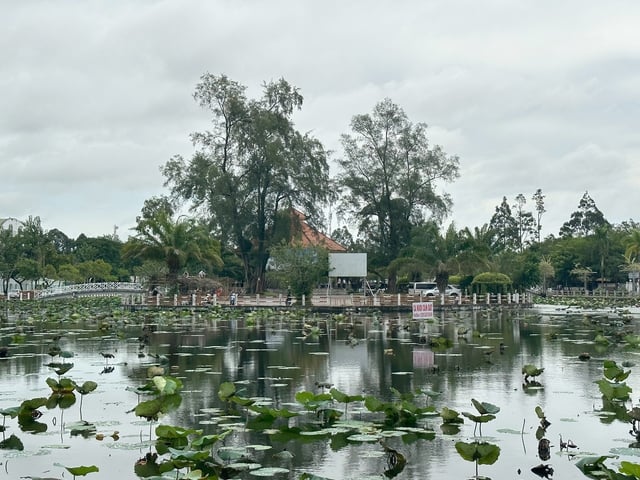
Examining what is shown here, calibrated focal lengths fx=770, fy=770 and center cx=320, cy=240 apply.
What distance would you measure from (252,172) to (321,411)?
145 feet

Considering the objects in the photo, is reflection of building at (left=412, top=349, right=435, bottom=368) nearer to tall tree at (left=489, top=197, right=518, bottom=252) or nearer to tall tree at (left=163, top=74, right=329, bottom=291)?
tall tree at (left=163, top=74, right=329, bottom=291)

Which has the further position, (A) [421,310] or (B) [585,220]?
(B) [585,220]

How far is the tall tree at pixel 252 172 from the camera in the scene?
5222 centimetres

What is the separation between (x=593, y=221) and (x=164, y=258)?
81770 millimetres

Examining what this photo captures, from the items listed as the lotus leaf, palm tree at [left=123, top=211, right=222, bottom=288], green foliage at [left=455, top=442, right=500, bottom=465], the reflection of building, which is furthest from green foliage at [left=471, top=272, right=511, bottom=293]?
green foliage at [left=455, top=442, right=500, bottom=465]

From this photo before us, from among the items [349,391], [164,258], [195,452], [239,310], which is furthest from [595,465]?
[164,258]

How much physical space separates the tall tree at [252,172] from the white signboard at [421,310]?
22.7 m

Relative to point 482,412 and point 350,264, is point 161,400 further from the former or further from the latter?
point 350,264

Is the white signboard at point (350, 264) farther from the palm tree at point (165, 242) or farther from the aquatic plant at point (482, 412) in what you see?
the aquatic plant at point (482, 412)

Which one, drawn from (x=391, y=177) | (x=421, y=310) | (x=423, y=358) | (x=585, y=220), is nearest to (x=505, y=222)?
(x=585, y=220)

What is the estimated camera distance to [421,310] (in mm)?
31281

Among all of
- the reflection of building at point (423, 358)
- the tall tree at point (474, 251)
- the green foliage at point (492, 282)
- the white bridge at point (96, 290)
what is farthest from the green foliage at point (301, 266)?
the reflection of building at point (423, 358)

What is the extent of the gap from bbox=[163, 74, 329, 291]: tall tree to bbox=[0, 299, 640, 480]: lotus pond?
104ft

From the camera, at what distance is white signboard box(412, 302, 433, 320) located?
3088 centimetres
